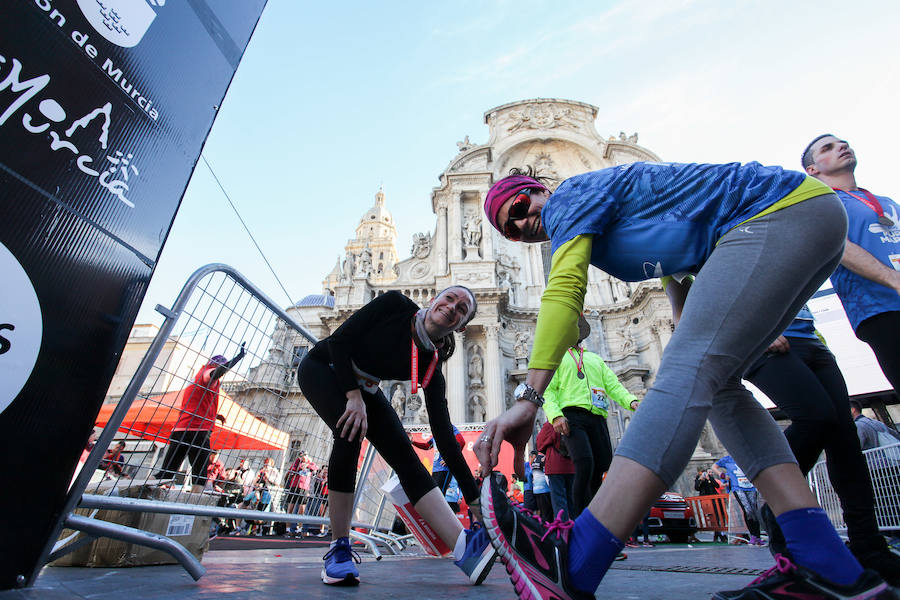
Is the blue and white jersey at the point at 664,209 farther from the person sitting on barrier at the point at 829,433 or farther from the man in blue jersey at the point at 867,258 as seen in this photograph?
the man in blue jersey at the point at 867,258

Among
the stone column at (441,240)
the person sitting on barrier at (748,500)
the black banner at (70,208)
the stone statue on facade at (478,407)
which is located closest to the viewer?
the black banner at (70,208)

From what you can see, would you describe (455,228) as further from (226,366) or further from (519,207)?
(519,207)

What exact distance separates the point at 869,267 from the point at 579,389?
229cm

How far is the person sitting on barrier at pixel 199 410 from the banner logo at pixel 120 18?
1.64 metres

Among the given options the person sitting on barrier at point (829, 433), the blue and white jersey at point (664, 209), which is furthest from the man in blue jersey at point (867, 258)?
the blue and white jersey at point (664, 209)

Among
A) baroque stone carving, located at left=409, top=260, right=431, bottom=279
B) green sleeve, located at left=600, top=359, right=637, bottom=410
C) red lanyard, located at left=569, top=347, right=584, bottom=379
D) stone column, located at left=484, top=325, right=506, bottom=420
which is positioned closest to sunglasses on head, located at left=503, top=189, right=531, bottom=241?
red lanyard, located at left=569, top=347, right=584, bottom=379

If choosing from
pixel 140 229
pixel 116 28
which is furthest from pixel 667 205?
pixel 116 28

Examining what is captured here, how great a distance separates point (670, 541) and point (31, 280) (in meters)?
9.16

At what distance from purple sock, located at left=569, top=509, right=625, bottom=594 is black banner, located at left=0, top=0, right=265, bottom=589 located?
5.50ft

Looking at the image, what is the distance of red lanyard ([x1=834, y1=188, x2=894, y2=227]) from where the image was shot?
229cm

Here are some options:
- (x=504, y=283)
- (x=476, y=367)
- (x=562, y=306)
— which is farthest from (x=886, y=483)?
(x=504, y=283)

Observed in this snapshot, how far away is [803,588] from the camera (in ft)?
3.84

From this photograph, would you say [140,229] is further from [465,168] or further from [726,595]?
[465,168]

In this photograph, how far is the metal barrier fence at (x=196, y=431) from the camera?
1.95 m
